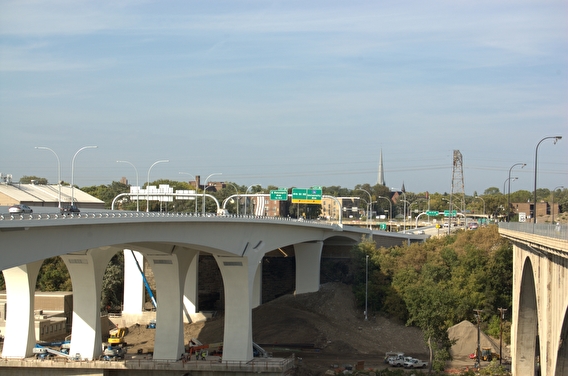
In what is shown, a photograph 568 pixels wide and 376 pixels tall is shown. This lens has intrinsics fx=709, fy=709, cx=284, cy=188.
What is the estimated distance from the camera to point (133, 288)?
68.8 meters

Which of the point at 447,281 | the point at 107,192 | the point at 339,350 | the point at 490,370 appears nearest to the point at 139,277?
the point at 339,350

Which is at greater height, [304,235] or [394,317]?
[304,235]

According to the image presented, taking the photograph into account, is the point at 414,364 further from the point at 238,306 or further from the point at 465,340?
the point at 238,306

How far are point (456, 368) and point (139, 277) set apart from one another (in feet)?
105

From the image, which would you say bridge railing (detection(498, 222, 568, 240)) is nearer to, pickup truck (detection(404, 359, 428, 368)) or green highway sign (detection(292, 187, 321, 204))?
pickup truck (detection(404, 359, 428, 368))

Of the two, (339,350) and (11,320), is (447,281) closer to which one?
(339,350)

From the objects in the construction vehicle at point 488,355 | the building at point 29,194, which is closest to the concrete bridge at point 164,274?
the building at point 29,194

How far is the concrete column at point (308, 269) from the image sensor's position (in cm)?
7706

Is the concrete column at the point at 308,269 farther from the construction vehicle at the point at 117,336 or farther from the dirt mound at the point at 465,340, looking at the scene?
the dirt mound at the point at 465,340

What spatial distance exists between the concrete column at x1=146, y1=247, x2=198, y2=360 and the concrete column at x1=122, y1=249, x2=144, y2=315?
15913mm

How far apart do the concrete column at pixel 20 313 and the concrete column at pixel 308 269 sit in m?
33.4

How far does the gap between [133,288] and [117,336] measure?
678 centimetres

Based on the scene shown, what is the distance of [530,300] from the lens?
43.6 meters

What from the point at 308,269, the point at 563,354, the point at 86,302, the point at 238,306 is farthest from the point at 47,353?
the point at 563,354
